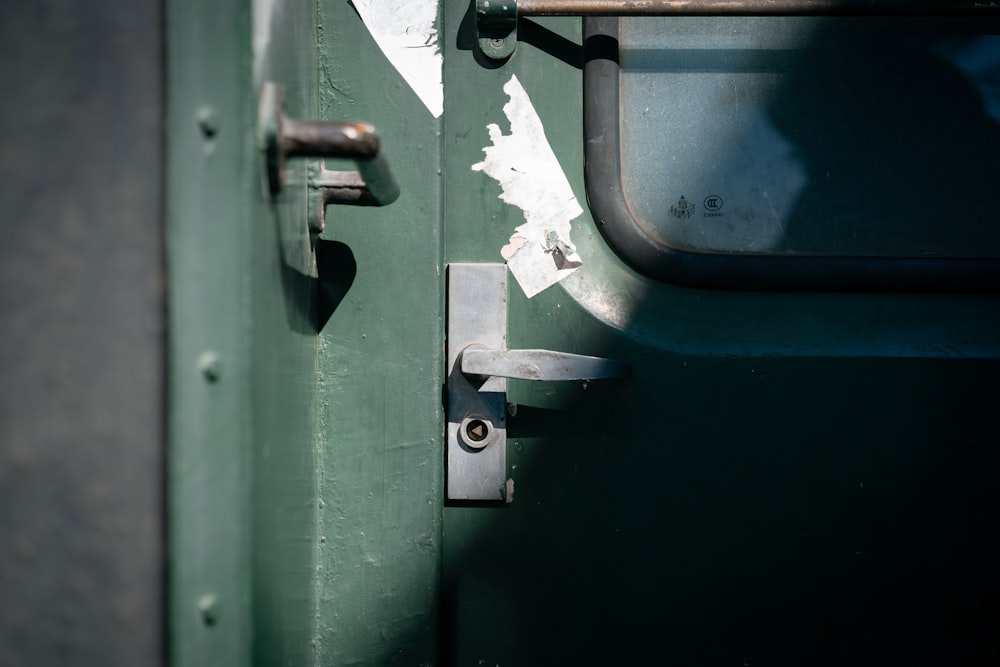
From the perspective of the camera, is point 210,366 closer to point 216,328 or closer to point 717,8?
point 216,328

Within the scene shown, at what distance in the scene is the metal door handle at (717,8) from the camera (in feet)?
2.92

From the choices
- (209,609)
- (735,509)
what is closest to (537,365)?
(735,509)

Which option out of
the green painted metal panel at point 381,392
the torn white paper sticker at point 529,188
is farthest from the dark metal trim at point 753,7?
the green painted metal panel at point 381,392

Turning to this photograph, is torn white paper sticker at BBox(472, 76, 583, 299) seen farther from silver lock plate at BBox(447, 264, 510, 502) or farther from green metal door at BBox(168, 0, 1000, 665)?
silver lock plate at BBox(447, 264, 510, 502)

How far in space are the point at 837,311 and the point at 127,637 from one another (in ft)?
2.87

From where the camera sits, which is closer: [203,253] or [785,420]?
[203,253]

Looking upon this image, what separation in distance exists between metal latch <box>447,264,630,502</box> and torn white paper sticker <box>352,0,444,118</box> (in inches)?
9.0

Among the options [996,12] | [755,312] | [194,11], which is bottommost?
[755,312]

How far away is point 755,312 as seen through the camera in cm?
96

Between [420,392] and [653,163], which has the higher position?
[653,163]

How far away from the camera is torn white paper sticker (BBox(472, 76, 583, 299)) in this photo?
3.13 feet

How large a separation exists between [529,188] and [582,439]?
13.2 inches

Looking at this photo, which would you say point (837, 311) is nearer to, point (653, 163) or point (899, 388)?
point (899, 388)

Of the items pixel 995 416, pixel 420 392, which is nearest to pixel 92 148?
pixel 420 392
